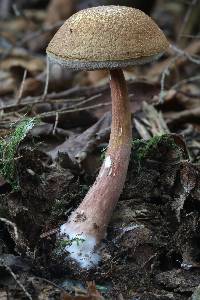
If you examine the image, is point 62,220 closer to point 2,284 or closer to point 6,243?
point 6,243

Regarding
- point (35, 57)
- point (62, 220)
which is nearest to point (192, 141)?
point (62, 220)

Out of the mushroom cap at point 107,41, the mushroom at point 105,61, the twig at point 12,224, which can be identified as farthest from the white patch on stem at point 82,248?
the mushroom cap at point 107,41

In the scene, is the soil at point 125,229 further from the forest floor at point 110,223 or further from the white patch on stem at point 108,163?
the white patch on stem at point 108,163

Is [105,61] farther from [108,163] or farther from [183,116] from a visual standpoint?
[183,116]

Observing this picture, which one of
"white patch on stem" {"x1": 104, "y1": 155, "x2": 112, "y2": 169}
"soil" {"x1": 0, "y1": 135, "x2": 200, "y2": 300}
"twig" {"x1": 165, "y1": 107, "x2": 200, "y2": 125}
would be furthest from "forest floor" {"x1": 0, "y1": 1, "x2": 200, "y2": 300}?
"twig" {"x1": 165, "y1": 107, "x2": 200, "y2": 125}

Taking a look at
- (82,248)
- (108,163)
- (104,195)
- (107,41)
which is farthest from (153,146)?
(107,41)
